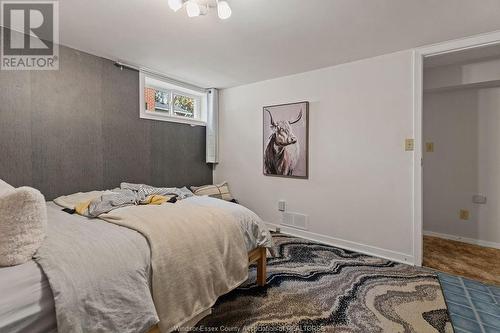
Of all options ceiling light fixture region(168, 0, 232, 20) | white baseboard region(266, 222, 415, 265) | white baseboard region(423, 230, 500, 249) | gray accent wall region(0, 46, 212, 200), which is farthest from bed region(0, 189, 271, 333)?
white baseboard region(423, 230, 500, 249)

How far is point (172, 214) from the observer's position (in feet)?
5.28

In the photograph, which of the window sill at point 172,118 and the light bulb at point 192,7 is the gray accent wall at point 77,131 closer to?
the window sill at point 172,118

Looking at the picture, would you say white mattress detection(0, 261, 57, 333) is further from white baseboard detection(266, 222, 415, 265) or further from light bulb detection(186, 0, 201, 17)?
white baseboard detection(266, 222, 415, 265)

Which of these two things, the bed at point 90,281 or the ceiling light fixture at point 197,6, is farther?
the ceiling light fixture at point 197,6

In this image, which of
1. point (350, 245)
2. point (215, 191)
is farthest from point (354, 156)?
point (215, 191)

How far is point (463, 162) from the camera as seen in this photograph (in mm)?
3078

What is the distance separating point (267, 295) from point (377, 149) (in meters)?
1.88

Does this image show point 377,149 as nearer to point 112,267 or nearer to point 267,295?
point 267,295

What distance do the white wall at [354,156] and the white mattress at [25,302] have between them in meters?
2.71

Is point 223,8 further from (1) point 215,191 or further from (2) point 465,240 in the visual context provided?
(2) point 465,240

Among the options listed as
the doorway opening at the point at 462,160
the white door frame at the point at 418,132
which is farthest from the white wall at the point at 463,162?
the white door frame at the point at 418,132

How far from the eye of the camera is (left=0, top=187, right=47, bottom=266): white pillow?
97cm

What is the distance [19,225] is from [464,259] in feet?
12.0

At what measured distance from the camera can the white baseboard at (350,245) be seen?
8.29 feet
